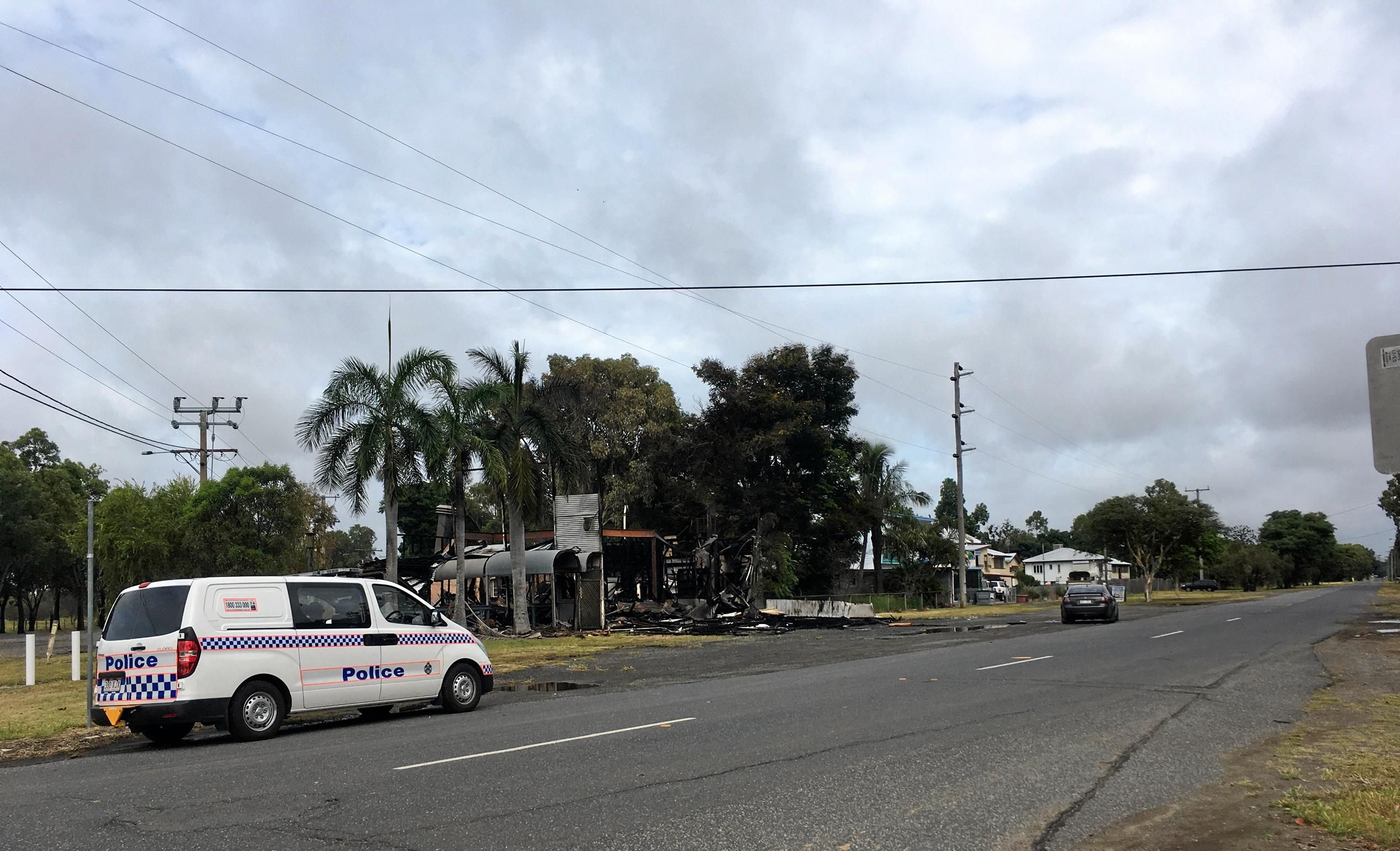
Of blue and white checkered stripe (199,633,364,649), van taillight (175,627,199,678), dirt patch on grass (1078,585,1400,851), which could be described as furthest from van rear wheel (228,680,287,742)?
dirt patch on grass (1078,585,1400,851)

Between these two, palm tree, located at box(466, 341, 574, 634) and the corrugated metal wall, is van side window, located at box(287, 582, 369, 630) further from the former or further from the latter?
the corrugated metal wall

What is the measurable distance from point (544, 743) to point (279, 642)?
3934 millimetres

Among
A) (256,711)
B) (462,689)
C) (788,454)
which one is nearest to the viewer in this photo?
(256,711)

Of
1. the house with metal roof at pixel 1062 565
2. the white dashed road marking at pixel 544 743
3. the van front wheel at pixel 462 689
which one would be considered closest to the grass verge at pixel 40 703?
the van front wheel at pixel 462 689

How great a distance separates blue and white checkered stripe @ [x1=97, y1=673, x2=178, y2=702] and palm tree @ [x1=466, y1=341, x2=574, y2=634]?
18612mm

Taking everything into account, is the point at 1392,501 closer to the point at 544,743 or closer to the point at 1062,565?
the point at 1062,565

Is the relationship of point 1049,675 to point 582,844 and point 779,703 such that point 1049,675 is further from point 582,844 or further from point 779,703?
point 582,844

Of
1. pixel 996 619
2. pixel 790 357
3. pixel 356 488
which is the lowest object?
pixel 996 619

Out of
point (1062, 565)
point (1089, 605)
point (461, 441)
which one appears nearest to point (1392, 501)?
point (1062, 565)

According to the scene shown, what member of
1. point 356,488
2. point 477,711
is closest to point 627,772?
point 477,711

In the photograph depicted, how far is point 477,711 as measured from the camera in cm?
1380

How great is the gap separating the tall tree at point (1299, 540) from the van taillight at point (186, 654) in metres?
126

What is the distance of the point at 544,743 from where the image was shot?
10.2 metres

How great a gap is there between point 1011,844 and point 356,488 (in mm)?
24744
